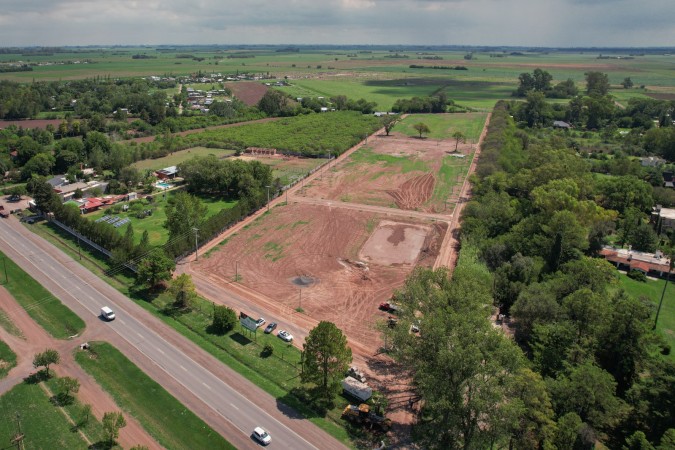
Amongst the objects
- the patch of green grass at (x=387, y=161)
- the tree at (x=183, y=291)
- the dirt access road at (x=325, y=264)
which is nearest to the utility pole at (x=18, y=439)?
the tree at (x=183, y=291)

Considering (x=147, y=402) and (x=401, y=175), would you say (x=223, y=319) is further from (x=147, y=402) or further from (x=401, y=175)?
(x=401, y=175)

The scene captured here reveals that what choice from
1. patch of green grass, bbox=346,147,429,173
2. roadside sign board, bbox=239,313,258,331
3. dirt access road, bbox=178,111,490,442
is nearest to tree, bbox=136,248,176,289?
dirt access road, bbox=178,111,490,442

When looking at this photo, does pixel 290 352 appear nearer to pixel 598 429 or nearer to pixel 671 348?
pixel 598 429

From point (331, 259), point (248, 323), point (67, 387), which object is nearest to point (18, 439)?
point (67, 387)

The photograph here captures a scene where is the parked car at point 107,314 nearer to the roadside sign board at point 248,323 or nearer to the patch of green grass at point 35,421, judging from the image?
the patch of green grass at point 35,421

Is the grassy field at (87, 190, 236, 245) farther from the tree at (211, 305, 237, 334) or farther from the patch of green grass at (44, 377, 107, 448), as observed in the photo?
the patch of green grass at (44, 377, 107, 448)
